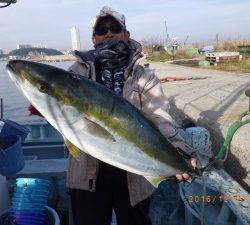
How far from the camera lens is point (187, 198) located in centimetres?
478

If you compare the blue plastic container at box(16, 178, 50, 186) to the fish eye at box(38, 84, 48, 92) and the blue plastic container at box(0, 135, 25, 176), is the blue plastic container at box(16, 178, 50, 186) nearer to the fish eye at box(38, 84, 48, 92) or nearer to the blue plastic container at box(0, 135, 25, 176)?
the blue plastic container at box(0, 135, 25, 176)

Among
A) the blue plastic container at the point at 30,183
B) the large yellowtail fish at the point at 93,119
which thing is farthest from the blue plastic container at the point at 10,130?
the large yellowtail fish at the point at 93,119

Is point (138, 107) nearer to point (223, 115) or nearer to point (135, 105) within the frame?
point (135, 105)

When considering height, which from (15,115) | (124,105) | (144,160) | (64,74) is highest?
(64,74)

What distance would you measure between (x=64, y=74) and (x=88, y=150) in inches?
19.6

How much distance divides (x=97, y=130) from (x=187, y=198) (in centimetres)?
267

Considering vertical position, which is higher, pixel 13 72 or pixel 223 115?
pixel 13 72

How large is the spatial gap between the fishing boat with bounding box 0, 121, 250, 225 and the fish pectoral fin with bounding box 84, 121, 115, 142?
5.37ft

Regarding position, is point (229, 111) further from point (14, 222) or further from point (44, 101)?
point (44, 101)

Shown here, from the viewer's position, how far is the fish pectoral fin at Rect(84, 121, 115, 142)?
2428 millimetres

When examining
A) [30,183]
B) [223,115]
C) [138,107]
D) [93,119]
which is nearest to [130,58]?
[138,107]

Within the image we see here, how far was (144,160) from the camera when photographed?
8.76ft

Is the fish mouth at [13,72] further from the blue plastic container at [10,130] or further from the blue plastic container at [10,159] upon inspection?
the blue plastic container at [10,130]

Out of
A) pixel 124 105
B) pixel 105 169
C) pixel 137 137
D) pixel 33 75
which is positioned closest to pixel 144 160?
pixel 137 137
